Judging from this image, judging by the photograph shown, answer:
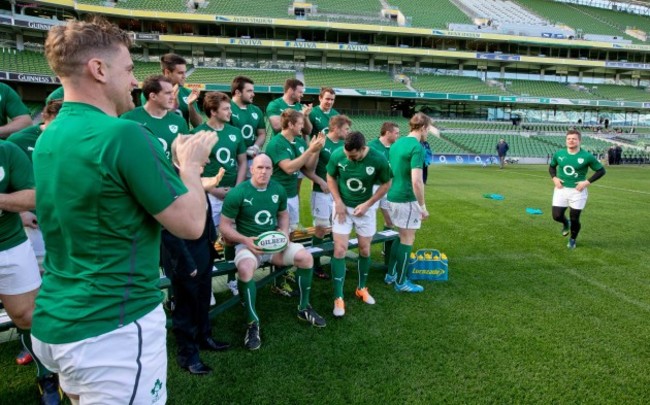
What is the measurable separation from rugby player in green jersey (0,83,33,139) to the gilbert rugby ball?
2.59 m

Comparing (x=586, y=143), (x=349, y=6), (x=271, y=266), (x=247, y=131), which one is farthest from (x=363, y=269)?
(x=349, y=6)

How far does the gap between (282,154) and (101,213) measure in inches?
147

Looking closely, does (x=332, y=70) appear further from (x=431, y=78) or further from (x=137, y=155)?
(x=137, y=155)

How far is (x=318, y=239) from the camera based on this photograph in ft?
19.0

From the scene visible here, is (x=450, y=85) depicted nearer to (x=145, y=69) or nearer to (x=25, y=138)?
(x=145, y=69)

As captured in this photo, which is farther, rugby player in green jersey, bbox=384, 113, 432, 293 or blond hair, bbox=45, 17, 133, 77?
rugby player in green jersey, bbox=384, 113, 432, 293

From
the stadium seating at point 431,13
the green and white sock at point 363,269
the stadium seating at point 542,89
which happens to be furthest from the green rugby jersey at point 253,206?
the stadium seating at point 542,89

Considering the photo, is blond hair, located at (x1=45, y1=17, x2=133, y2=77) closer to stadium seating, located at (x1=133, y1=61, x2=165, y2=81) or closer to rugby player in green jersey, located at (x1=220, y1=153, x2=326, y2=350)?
rugby player in green jersey, located at (x1=220, y1=153, x2=326, y2=350)

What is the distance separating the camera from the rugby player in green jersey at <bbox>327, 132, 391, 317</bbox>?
470cm

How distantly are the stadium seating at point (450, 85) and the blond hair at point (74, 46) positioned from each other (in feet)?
120

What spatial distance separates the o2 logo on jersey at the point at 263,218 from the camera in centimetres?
432

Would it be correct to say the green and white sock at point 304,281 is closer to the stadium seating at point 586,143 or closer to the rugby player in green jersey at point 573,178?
the rugby player in green jersey at point 573,178

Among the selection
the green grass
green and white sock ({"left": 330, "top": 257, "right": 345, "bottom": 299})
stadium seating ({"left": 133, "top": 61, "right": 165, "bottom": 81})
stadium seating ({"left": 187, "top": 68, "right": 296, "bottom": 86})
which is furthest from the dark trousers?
stadium seating ({"left": 133, "top": 61, "right": 165, "bottom": 81})

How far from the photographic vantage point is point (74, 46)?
4.50ft
